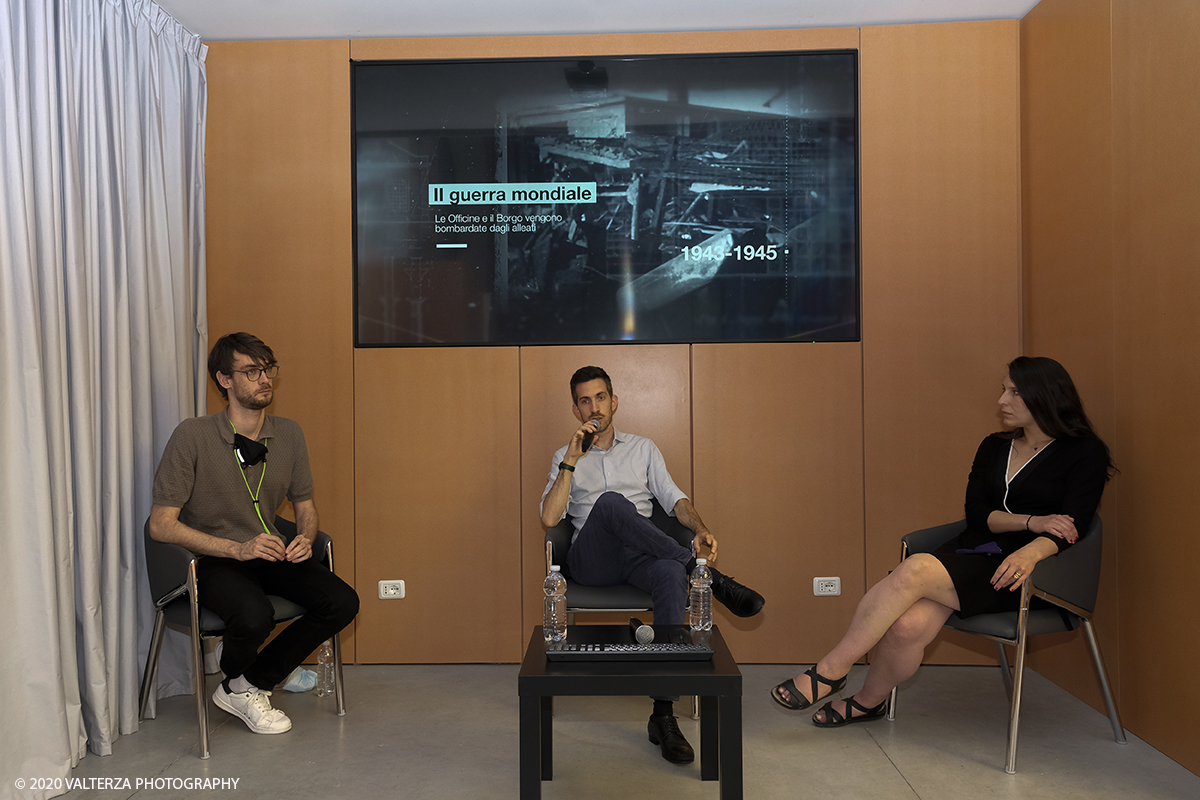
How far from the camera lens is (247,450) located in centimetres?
329

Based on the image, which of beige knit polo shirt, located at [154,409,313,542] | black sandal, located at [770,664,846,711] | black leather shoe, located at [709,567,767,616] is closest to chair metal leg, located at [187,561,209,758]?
beige knit polo shirt, located at [154,409,313,542]

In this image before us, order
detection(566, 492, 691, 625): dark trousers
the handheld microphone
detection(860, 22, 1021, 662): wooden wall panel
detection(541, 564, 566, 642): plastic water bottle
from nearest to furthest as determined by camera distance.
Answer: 1. detection(541, 564, 566, 642): plastic water bottle
2. detection(566, 492, 691, 625): dark trousers
3. the handheld microphone
4. detection(860, 22, 1021, 662): wooden wall panel

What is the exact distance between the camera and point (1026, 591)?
9.14 ft

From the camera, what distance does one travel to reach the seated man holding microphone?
2945 millimetres

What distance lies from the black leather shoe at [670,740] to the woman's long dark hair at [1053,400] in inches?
66.8

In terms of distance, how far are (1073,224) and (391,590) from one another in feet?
11.2

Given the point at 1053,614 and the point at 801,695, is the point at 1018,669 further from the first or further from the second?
the point at 801,695

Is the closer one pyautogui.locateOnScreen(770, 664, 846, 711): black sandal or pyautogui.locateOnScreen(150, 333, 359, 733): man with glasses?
pyautogui.locateOnScreen(770, 664, 846, 711): black sandal

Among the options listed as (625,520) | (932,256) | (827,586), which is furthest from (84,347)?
(932,256)

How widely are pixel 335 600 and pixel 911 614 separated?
211cm

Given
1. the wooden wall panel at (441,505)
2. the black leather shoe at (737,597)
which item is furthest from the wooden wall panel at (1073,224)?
the wooden wall panel at (441,505)

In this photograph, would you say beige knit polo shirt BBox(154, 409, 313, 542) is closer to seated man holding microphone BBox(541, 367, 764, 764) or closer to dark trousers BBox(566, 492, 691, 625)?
seated man holding microphone BBox(541, 367, 764, 764)

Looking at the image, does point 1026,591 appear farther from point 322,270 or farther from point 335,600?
point 322,270

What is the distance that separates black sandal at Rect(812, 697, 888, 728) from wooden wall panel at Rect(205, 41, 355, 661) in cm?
221
